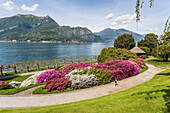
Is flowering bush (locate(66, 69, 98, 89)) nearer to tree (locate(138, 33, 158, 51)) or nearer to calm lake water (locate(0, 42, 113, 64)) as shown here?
calm lake water (locate(0, 42, 113, 64))

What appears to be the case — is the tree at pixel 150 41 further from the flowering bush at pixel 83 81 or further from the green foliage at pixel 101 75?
the flowering bush at pixel 83 81

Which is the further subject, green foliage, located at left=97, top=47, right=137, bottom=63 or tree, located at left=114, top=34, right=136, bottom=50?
tree, located at left=114, top=34, right=136, bottom=50

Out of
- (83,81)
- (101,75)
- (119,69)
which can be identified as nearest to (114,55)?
(119,69)

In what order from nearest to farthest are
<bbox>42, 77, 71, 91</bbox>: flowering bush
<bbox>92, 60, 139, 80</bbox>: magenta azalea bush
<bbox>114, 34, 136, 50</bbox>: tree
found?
<bbox>42, 77, 71, 91</bbox>: flowering bush
<bbox>92, 60, 139, 80</bbox>: magenta azalea bush
<bbox>114, 34, 136, 50</bbox>: tree

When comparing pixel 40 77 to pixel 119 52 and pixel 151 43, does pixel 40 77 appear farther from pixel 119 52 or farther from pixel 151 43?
pixel 151 43

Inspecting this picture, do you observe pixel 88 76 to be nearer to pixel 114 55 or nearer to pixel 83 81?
pixel 83 81

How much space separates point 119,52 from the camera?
3167 cm

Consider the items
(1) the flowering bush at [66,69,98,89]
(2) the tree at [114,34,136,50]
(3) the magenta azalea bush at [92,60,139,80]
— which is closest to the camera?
(1) the flowering bush at [66,69,98,89]

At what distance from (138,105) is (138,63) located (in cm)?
2202

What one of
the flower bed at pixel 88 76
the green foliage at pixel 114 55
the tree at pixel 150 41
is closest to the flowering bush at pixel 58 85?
the flower bed at pixel 88 76

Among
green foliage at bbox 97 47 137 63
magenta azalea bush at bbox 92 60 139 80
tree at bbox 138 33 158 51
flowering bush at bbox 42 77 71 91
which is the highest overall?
tree at bbox 138 33 158 51

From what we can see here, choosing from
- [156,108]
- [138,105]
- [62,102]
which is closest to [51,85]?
[62,102]

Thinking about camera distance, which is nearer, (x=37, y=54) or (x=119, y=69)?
(x=119, y=69)

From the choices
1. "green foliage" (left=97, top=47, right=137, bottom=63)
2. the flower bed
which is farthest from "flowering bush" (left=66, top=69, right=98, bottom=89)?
"green foliage" (left=97, top=47, right=137, bottom=63)
